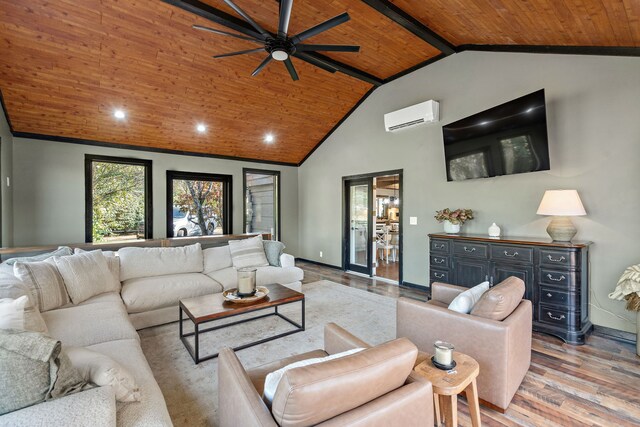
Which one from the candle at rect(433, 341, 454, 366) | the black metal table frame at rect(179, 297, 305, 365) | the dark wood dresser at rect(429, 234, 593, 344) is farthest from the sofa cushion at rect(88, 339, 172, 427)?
the dark wood dresser at rect(429, 234, 593, 344)

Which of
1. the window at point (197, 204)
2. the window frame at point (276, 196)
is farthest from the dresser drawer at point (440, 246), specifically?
the window at point (197, 204)

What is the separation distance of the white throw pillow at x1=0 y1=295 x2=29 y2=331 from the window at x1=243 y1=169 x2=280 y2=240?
5.64 metres

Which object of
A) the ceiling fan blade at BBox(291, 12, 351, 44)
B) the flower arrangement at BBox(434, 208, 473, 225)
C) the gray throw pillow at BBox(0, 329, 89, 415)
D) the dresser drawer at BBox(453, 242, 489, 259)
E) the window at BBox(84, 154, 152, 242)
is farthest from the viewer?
the window at BBox(84, 154, 152, 242)

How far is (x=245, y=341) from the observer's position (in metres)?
3.02

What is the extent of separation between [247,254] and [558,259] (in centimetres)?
387

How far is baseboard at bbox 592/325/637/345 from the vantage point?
3.04m

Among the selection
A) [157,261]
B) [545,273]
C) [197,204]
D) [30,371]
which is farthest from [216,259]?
[545,273]

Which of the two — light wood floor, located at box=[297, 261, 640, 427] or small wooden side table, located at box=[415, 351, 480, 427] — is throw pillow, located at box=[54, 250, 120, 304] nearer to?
small wooden side table, located at box=[415, 351, 480, 427]

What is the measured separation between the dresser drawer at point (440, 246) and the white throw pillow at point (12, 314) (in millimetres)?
4070

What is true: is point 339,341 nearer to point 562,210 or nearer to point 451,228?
point 562,210

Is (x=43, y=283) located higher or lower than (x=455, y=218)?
lower

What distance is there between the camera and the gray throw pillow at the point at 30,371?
108 centimetres

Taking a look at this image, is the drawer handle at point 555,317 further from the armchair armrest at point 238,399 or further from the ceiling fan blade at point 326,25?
the ceiling fan blade at point 326,25

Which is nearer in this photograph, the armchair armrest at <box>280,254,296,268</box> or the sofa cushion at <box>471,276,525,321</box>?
the sofa cushion at <box>471,276,525,321</box>
